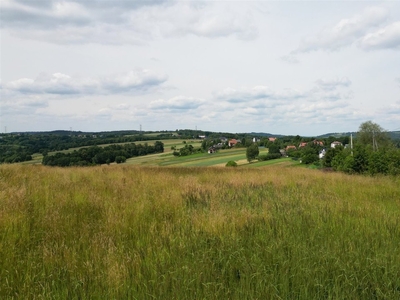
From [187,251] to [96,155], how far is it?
3240 centimetres

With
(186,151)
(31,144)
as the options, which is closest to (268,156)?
(186,151)

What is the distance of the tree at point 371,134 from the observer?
248ft

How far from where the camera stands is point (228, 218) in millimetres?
4398

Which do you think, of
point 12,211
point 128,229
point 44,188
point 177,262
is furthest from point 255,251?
point 44,188

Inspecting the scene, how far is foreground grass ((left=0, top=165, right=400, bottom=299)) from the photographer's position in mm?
2584

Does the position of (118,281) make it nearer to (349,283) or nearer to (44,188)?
(349,283)

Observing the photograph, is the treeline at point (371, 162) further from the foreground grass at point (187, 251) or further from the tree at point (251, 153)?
the foreground grass at point (187, 251)

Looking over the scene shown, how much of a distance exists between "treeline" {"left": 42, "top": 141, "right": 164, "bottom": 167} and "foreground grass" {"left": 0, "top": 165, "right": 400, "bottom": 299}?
15400mm

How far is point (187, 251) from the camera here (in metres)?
3.27

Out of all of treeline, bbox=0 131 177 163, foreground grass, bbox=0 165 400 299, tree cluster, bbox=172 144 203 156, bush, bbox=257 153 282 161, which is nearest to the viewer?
foreground grass, bbox=0 165 400 299

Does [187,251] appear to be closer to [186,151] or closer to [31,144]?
[31,144]

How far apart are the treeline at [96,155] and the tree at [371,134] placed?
57.3 meters

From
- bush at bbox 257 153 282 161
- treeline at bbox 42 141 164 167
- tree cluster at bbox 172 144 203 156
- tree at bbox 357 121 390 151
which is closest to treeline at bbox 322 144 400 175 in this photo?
bush at bbox 257 153 282 161

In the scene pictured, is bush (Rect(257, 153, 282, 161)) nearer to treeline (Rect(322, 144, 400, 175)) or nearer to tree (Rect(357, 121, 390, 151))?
treeline (Rect(322, 144, 400, 175))
